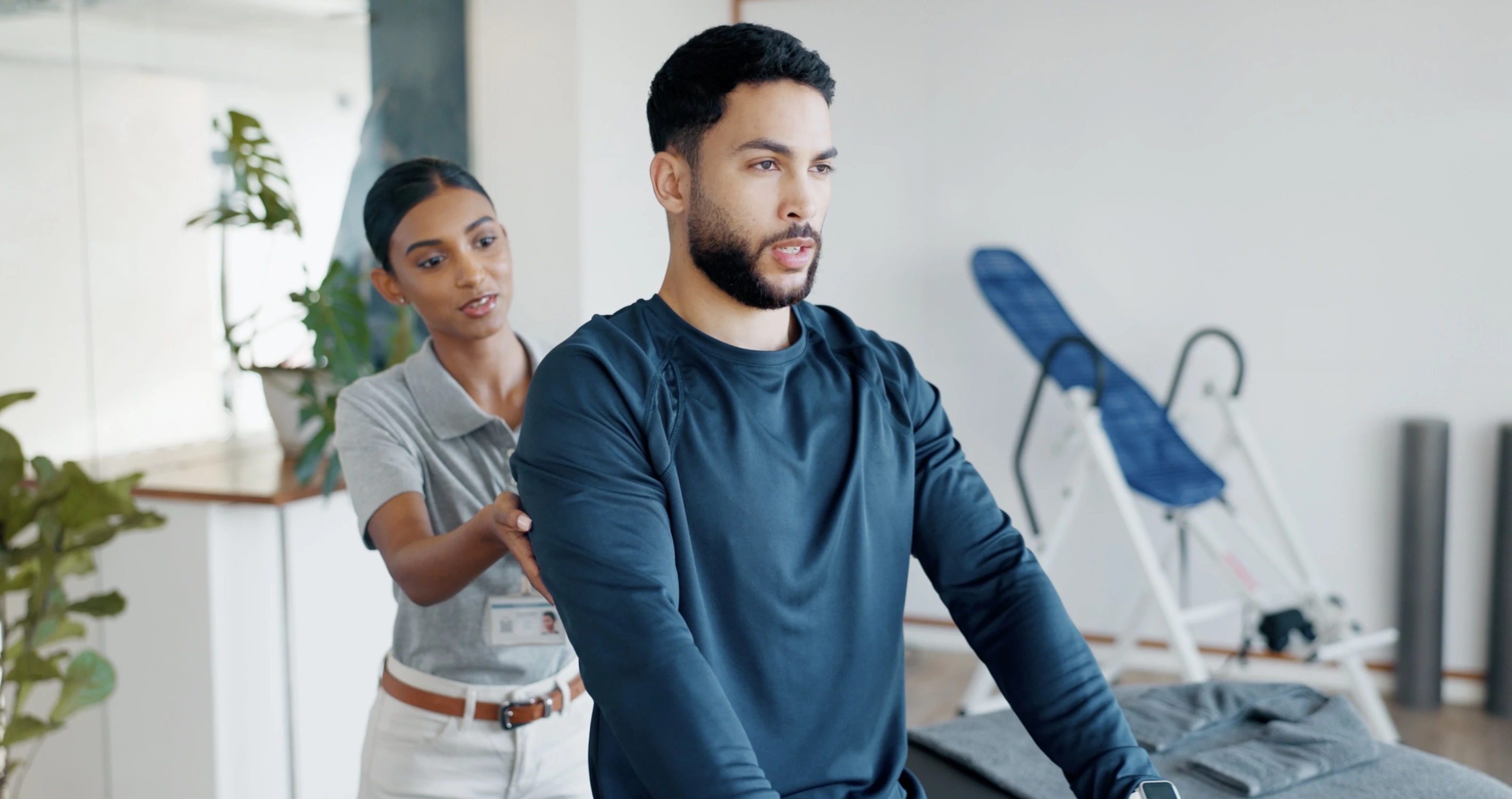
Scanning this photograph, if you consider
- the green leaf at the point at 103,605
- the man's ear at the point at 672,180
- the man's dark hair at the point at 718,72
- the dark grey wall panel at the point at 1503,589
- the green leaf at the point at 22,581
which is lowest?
the dark grey wall panel at the point at 1503,589

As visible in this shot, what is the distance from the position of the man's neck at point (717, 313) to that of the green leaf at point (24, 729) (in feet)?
2.20

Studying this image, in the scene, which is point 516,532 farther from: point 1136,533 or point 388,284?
point 1136,533

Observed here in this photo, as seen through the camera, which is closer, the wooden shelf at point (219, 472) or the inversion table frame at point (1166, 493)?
the wooden shelf at point (219, 472)

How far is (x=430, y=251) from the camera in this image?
160 cm

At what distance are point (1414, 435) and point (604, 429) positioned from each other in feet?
10.8

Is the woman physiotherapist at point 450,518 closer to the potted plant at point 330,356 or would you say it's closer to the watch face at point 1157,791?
the watch face at point 1157,791

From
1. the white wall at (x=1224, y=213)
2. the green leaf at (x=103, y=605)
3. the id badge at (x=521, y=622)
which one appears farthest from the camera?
the white wall at (x=1224, y=213)

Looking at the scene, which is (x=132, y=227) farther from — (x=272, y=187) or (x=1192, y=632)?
(x=1192, y=632)

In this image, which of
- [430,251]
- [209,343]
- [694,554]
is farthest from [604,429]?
[209,343]

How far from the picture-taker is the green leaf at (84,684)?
1076 millimetres

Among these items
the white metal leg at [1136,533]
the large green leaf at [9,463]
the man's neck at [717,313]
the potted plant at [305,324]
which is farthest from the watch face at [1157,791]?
the white metal leg at [1136,533]

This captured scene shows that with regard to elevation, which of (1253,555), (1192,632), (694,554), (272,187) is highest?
(272,187)

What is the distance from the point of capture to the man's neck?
1091 mm

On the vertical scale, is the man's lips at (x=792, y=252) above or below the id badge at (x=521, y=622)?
above
